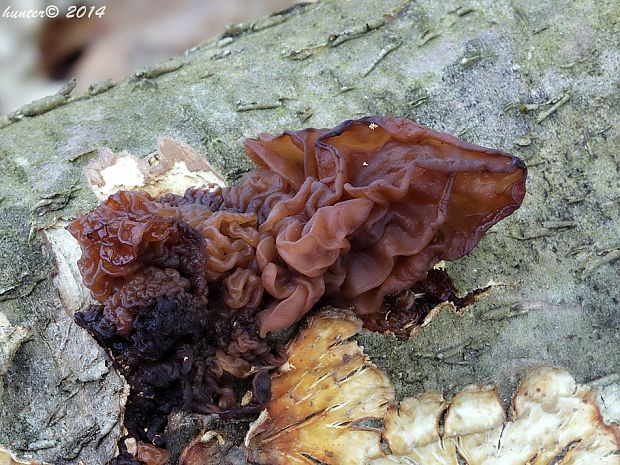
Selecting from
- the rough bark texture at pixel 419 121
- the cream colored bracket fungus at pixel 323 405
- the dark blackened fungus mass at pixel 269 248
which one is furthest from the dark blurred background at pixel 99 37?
the cream colored bracket fungus at pixel 323 405

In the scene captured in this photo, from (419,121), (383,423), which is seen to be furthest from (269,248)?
(419,121)

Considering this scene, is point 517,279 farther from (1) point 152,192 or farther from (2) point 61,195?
(2) point 61,195

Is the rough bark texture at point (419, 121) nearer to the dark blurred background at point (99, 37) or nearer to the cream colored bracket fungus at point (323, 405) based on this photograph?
the cream colored bracket fungus at point (323, 405)

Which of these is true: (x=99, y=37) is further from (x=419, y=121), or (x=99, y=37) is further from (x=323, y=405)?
(x=323, y=405)

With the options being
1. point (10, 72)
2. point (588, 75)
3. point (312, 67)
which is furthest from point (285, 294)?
point (10, 72)

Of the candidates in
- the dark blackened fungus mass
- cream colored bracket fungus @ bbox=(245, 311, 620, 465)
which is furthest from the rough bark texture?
the dark blackened fungus mass

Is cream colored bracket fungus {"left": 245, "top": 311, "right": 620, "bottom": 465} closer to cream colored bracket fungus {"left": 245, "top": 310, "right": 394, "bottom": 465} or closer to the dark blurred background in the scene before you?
cream colored bracket fungus {"left": 245, "top": 310, "right": 394, "bottom": 465}
